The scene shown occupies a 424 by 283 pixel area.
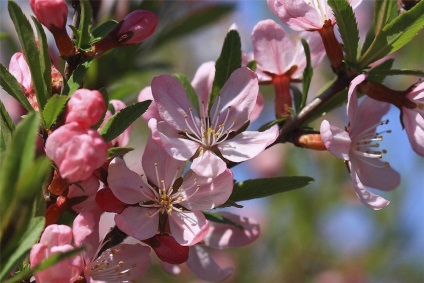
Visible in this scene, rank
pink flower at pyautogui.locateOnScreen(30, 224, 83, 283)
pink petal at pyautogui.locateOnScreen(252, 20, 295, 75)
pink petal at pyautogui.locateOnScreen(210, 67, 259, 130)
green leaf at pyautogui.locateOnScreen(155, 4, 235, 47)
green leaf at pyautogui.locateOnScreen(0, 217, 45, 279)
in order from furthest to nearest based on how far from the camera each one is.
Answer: green leaf at pyautogui.locateOnScreen(155, 4, 235, 47) < pink petal at pyautogui.locateOnScreen(252, 20, 295, 75) < pink petal at pyautogui.locateOnScreen(210, 67, 259, 130) < pink flower at pyautogui.locateOnScreen(30, 224, 83, 283) < green leaf at pyautogui.locateOnScreen(0, 217, 45, 279)

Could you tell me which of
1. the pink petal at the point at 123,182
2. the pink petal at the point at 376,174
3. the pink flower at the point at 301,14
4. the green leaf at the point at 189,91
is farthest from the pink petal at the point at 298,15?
the pink petal at the point at 123,182

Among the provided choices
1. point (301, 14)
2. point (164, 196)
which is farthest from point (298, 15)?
point (164, 196)

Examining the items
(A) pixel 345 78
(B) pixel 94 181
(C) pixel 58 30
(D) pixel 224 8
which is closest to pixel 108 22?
(C) pixel 58 30

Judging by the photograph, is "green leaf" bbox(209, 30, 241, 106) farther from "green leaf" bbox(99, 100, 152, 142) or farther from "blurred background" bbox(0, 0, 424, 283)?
"blurred background" bbox(0, 0, 424, 283)

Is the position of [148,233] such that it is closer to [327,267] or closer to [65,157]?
[65,157]

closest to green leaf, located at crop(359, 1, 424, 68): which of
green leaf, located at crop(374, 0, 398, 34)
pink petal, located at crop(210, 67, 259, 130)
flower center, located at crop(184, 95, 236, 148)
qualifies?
green leaf, located at crop(374, 0, 398, 34)

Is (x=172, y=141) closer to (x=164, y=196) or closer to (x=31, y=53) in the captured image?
(x=164, y=196)

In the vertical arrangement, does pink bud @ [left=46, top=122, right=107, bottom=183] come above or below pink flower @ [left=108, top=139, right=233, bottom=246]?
above
